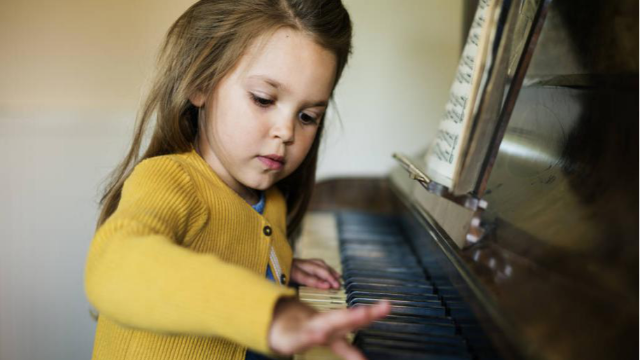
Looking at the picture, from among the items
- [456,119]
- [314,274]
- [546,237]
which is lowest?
[314,274]

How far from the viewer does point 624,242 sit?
2.10 feet

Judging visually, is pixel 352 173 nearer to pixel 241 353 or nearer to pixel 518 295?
pixel 241 353

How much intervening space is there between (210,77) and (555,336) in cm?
75

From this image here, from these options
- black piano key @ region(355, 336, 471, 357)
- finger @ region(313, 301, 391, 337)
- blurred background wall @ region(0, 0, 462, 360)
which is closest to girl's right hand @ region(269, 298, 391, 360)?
finger @ region(313, 301, 391, 337)

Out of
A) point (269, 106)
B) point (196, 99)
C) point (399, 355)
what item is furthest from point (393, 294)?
point (196, 99)

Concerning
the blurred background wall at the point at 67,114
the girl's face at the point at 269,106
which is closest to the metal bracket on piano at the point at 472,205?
the girl's face at the point at 269,106

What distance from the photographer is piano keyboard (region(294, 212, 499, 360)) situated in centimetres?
81

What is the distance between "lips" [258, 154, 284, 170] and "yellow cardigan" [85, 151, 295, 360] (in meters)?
0.12

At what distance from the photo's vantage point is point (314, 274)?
4.09 ft

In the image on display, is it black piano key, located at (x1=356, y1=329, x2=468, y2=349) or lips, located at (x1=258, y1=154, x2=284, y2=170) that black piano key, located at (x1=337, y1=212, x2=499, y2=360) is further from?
lips, located at (x1=258, y1=154, x2=284, y2=170)

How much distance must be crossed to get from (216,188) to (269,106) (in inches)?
6.7

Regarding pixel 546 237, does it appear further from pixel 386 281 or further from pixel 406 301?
pixel 386 281

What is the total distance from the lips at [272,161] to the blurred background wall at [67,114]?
1.00 metres

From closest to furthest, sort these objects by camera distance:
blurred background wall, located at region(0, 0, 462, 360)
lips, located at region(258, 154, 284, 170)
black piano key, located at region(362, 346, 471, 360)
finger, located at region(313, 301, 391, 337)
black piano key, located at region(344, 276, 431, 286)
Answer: finger, located at region(313, 301, 391, 337), black piano key, located at region(362, 346, 471, 360), lips, located at region(258, 154, 284, 170), black piano key, located at region(344, 276, 431, 286), blurred background wall, located at region(0, 0, 462, 360)
